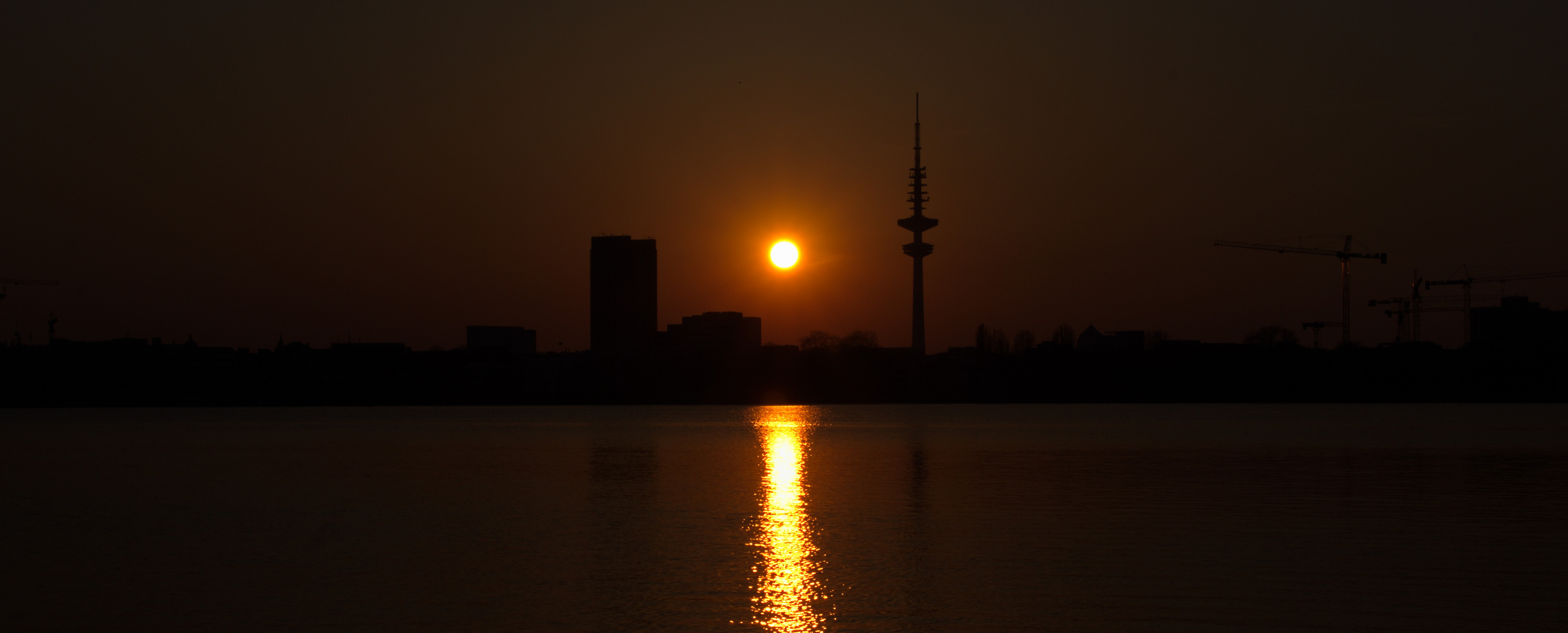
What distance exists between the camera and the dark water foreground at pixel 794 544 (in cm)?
2741

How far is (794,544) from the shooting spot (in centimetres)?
3866

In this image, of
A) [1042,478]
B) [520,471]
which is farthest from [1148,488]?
[520,471]

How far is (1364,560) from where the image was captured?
3391cm

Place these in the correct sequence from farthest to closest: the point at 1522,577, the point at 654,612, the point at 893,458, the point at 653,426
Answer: the point at 653,426
the point at 893,458
the point at 1522,577
the point at 654,612

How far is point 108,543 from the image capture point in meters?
39.6

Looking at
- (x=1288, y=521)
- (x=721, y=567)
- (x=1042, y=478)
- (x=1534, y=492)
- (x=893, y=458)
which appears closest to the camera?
(x=721, y=567)

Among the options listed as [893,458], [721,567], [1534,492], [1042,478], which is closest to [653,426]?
[893,458]

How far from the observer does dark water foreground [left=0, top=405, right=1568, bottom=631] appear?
27406mm

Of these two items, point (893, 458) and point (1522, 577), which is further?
point (893, 458)

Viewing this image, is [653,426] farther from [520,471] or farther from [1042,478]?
[1042,478]

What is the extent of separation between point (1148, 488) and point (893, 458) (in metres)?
28.5

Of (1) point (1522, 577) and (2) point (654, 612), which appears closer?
(2) point (654, 612)

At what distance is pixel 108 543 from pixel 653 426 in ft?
402

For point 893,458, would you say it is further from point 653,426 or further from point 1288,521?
point 653,426
